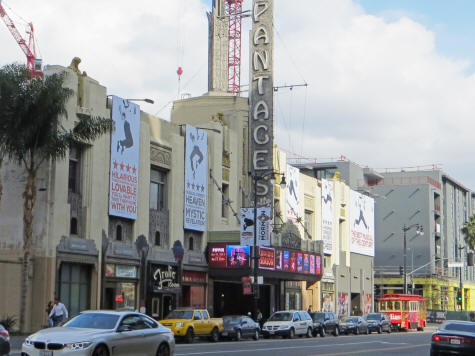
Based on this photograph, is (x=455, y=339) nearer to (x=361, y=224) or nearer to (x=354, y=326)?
(x=354, y=326)

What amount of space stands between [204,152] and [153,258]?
9.05 m

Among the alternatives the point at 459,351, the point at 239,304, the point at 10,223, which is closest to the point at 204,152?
the point at 239,304

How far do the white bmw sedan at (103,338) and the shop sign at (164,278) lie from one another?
85.6 feet

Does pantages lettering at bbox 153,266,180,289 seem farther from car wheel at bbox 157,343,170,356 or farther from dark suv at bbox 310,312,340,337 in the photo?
car wheel at bbox 157,343,170,356

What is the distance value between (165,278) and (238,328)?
27.3 feet

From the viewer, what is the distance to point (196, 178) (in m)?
52.7

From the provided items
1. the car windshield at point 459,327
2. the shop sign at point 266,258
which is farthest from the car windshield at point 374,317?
the car windshield at point 459,327

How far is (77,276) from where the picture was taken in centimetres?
4256

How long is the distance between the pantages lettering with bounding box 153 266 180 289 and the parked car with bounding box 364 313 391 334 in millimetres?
16578

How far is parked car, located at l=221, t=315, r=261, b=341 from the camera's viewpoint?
136ft

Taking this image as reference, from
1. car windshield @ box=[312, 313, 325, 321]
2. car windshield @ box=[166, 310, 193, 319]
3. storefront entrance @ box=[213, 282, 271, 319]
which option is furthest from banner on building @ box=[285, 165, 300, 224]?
car windshield @ box=[166, 310, 193, 319]

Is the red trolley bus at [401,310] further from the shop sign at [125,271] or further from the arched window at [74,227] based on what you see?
the arched window at [74,227]

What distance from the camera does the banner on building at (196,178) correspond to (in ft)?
170

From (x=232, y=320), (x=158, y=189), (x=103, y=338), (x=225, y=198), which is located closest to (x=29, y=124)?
(x=232, y=320)
